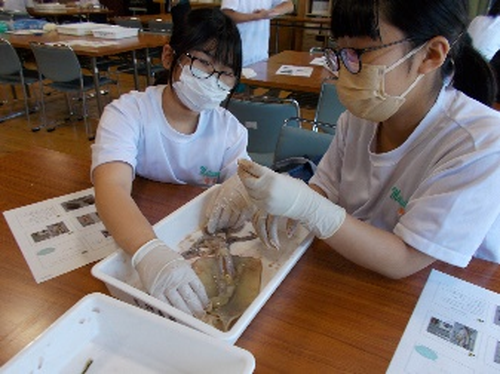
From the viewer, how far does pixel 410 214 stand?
0.77 metres

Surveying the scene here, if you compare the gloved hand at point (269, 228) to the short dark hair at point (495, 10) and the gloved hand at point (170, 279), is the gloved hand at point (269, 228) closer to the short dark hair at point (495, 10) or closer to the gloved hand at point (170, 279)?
the gloved hand at point (170, 279)

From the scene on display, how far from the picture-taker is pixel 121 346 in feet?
1.98

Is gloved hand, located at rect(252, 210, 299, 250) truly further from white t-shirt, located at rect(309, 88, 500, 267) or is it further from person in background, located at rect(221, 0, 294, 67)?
person in background, located at rect(221, 0, 294, 67)

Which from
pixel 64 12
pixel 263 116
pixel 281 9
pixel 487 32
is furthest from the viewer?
pixel 64 12

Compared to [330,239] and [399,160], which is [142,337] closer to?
[330,239]

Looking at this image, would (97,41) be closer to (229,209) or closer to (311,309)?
(229,209)

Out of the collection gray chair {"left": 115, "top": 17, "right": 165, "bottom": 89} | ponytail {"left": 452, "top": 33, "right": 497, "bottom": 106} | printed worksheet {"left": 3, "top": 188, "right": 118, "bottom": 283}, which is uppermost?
ponytail {"left": 452, "top": 33, "right": 497, "bottom": 106}

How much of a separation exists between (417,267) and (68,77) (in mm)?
3233

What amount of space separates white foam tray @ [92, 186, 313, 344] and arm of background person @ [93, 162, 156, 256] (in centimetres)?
4

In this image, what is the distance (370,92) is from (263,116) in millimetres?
1103

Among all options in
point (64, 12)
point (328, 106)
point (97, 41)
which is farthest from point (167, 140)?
point (64, 12)

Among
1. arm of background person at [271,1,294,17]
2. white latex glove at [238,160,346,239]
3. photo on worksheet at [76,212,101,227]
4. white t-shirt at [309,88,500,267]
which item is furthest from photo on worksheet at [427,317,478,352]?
arm of background person at [271,1,294,17]

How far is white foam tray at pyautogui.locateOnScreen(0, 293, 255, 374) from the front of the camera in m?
0.53

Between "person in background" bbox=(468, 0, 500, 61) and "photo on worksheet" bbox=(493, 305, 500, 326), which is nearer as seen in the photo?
"photo on worksheet" bbox=(493, 305, 500, 326)
